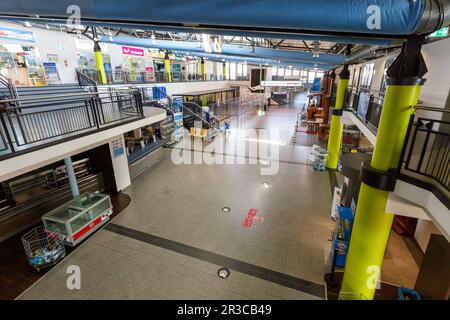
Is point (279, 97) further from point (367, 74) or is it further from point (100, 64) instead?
point (100, 64)

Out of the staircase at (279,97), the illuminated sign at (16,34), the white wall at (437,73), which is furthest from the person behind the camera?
the staircase at (279,97)

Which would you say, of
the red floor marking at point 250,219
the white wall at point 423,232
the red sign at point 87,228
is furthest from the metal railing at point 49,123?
the white wall at point 423,232

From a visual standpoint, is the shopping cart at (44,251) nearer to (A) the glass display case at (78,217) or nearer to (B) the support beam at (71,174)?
(A) the glass display case at (78,217)

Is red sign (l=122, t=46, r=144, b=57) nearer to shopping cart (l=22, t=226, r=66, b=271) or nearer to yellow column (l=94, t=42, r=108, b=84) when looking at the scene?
yellow column (l=94, t=42, r=108, b=84)

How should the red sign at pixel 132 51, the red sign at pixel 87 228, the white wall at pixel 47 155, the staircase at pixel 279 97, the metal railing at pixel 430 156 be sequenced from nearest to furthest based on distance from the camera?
1. the metal railing at pixel 430 156
2. the white wall at pixel 47 155
3. the red sign at pixel 87 228
4. the red sign at pixel 132 51
5. the staircase at pixel 279 97

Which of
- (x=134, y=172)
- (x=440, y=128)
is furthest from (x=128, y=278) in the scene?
(x=440, y=128)

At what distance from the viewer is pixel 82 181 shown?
7.04m

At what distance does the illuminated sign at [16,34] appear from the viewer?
32.8 ft

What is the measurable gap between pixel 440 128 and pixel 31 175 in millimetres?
9604

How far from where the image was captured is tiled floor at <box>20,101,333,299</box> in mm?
4258

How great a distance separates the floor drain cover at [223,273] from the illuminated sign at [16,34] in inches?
546

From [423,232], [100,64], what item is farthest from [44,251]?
[100,64]

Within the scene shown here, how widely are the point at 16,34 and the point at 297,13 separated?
14.0m


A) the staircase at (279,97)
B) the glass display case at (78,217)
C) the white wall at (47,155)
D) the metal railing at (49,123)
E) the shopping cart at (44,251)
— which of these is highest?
the metal railing at (49,123)
